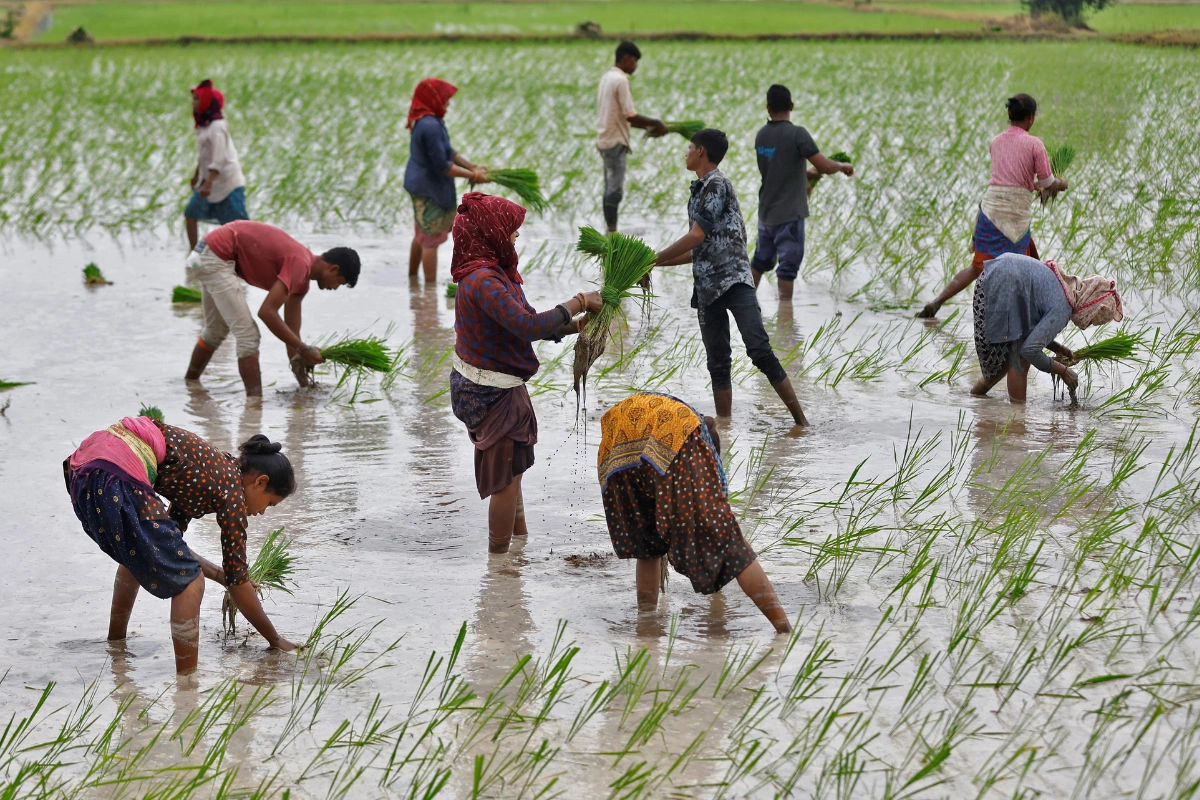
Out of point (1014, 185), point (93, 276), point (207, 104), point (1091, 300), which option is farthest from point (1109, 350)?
point (93, 276)

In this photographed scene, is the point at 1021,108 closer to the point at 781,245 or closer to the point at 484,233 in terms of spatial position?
the point at 781,245

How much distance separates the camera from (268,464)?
3477 mm

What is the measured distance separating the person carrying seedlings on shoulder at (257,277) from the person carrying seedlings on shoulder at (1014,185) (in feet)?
10.4

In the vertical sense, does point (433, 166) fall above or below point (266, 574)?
above

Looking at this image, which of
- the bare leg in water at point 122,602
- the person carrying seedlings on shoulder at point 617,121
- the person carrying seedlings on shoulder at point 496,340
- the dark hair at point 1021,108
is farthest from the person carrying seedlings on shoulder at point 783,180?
the bare leg in water at point 122,602

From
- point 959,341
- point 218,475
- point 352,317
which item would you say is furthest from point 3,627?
point 959,341

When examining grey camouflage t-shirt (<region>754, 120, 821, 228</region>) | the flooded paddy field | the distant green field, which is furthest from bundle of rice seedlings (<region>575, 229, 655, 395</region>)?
the distant green field

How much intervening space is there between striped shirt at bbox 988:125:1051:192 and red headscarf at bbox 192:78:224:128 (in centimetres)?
476

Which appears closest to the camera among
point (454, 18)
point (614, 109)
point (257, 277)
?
point (257, 277)

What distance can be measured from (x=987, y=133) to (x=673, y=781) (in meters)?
11.9

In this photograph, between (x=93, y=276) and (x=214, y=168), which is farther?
(x=93, y=276)

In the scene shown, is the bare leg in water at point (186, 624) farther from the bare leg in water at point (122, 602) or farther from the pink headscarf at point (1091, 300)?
the pink headscarf at point (1091, 300)

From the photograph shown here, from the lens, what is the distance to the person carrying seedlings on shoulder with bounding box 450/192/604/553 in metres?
3.98

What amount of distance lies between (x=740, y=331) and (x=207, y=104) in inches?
176
